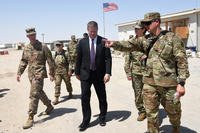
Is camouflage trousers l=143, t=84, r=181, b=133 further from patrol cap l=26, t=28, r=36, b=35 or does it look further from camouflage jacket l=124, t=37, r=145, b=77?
patrol cap l=26, t=28, r=36, b=35

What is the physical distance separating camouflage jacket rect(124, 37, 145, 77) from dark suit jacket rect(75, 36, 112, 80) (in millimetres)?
572

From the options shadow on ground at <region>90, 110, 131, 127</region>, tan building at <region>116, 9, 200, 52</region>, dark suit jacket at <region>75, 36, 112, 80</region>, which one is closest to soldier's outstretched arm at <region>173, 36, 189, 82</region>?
dark suit jacket at <region>75, 36, 112, 80</region>

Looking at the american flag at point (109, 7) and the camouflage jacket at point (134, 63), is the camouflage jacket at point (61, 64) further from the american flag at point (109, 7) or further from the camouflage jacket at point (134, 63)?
the american flag at point (109, 7)

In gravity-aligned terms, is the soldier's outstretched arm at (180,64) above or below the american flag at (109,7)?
below

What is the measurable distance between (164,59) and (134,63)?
2.07 meters

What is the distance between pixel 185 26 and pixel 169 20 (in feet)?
9.75

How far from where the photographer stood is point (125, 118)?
7.80 metres

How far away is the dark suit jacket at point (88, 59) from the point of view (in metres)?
7.08

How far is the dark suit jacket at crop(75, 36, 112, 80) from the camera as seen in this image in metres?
7.08

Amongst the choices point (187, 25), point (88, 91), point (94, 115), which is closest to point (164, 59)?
point (88, 91)

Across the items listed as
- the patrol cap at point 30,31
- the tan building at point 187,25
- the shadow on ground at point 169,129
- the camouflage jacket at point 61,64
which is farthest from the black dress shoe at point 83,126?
the tan building at point 187,25

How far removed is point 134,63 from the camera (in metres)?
7.46

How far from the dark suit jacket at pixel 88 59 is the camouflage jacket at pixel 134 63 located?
1.88 feet

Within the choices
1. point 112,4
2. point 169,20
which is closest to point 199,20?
point 169,20
